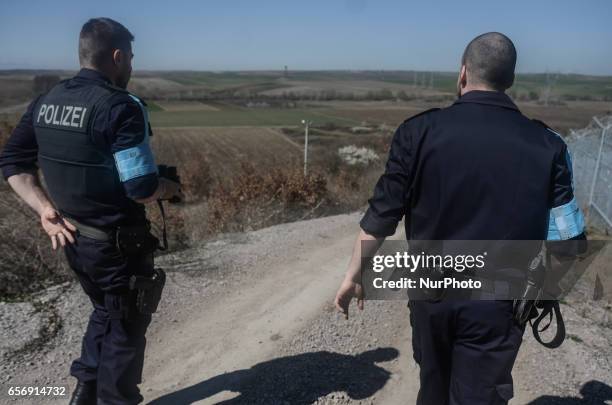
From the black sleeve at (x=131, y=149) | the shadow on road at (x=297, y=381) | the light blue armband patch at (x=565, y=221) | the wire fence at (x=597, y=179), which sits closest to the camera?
the light blue armband patch at (x=565, y=221)

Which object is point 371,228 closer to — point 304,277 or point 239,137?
point 304,277

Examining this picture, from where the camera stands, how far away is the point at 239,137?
37.8 metres

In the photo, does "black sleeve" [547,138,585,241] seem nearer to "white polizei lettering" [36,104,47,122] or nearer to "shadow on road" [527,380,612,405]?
"shadow on road" [527,380,612,405]

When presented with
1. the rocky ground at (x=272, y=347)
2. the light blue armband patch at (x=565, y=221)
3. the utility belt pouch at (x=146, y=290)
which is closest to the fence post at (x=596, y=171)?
the rocky ground at (x=272, y=347)

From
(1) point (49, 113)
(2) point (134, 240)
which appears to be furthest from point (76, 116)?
(2) point (134, 240)

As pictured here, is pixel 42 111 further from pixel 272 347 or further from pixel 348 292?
pixel 272 347

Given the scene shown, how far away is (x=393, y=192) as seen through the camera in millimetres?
2242

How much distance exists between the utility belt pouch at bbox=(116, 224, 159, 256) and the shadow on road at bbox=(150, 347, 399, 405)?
118cm

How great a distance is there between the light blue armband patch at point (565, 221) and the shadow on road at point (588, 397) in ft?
5.75

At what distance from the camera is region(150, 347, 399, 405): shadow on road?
11.1 ft

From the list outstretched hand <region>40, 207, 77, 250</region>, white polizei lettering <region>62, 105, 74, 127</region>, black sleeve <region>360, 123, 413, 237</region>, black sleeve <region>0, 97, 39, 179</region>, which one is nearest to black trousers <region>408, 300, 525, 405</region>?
black sleeve <region>360, 123, 413, 237</region>

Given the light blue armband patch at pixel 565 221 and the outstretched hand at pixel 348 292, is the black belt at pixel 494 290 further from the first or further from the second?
the outstretched hand at pixel 348 292

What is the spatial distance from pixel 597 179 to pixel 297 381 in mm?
8594

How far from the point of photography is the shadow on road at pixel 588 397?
3.46m
